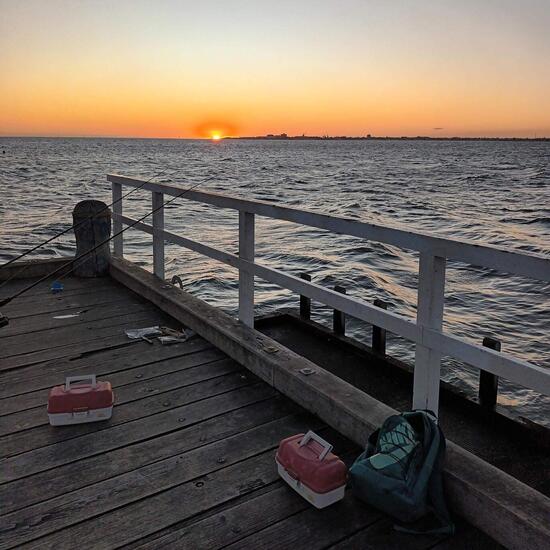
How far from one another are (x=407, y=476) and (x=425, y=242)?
1.07 m

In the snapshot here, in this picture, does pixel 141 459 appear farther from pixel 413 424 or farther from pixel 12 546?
pixel 413 424

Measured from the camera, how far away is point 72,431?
3443 mm

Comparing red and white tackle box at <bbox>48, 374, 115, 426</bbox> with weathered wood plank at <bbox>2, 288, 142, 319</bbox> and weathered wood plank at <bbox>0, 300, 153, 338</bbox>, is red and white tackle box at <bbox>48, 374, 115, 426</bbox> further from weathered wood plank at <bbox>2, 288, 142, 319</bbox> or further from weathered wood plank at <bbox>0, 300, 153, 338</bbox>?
weathered wood plank at <bbox>2, 288, 142, 319</bbox>

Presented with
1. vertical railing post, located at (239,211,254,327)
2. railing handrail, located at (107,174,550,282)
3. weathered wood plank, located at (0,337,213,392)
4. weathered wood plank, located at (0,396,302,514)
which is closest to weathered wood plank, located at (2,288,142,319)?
weathered wood plank, located at (0,337,213,392)

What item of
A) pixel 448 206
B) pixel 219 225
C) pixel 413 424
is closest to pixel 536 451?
pixel 413 424

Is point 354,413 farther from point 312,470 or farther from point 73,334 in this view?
point 73,334

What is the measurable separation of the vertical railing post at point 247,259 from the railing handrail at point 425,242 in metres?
0.10

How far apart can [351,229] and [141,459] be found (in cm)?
166

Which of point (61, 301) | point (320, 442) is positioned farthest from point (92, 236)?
point (320, 442)

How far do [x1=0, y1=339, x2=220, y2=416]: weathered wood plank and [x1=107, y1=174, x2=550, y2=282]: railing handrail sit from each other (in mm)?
1146

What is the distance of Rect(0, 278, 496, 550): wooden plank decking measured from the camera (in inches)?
101

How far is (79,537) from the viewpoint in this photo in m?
2.53

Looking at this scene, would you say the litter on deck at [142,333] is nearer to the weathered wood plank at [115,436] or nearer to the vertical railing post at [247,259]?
the vertical railing post at [247,259]

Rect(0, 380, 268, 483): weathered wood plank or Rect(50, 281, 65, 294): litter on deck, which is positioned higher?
Rect(50, 281, 65, 294): litter on deck
